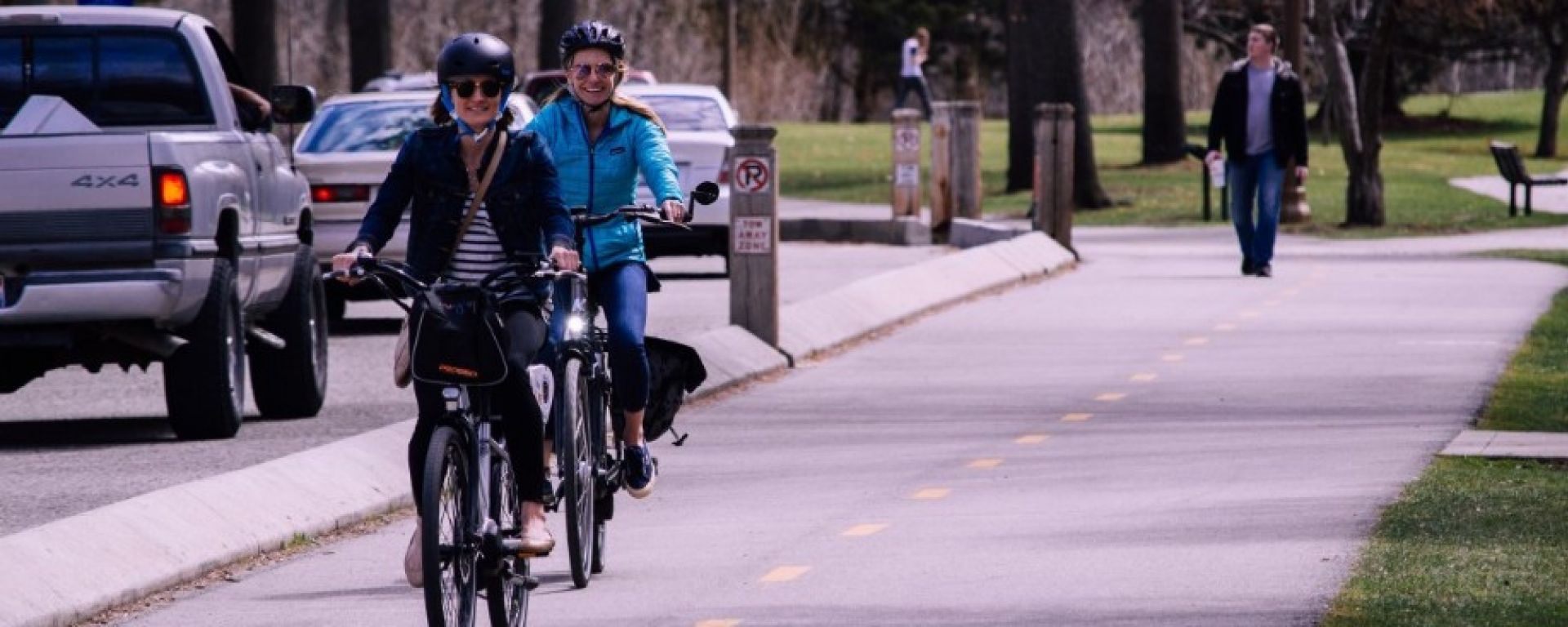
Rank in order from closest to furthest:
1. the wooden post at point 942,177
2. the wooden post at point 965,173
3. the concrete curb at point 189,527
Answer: the concrete curb at point 189,527 < the wooden post at point 965,173 < the wooden post at point 942,177

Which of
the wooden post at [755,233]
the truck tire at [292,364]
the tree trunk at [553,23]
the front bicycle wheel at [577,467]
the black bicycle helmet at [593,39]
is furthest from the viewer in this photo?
the tree trunk at [553,23]

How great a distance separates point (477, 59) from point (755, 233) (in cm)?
860

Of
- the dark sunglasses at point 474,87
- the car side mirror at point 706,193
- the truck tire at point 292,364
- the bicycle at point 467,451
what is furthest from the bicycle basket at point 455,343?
the truck tire at point 292,364

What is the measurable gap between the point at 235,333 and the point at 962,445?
3233 millimetres

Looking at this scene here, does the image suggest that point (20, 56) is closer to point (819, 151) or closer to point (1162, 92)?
point (1162, 92)

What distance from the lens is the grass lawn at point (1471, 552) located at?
8.21 meters

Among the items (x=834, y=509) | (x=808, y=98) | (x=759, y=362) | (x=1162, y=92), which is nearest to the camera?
(x=834, y=509)

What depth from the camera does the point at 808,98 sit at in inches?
2409

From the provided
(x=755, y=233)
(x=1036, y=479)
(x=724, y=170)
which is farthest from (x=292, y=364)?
(x=724, y=170)

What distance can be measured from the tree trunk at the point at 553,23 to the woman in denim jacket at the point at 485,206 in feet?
116

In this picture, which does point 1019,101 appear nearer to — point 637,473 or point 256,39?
point 256,39

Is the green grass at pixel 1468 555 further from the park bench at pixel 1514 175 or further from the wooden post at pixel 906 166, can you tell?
the park bench at pixel 1514 175

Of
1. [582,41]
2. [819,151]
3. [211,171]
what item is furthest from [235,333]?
[819,151]

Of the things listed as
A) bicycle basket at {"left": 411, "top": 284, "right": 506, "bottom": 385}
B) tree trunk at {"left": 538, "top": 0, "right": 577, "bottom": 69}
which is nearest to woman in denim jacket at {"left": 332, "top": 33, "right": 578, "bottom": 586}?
bicycle basket at {"left": 411, "top": 284, "right": 506, "bottom": 385}
